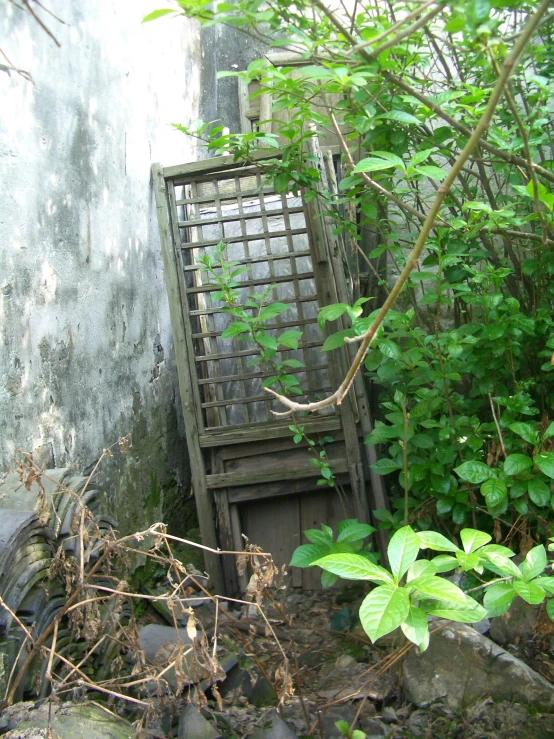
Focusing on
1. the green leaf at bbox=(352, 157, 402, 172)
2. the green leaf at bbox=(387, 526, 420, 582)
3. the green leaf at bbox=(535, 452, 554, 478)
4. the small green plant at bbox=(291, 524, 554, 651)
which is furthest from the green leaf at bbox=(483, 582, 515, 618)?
the green leaf at bbox=(352, 157, 402, 172)

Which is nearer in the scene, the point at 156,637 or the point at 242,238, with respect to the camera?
the point at 156,637

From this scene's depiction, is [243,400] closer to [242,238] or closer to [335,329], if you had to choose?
[335,329]

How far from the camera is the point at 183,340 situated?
348 cm

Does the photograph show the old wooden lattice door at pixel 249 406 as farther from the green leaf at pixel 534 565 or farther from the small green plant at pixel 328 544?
the green leaf at pixel 534 565

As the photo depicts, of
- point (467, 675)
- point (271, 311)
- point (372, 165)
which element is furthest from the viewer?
point (271, 311)

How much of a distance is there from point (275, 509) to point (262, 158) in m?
1.82

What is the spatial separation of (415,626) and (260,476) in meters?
2.20

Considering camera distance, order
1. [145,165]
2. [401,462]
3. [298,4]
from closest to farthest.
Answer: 1. [298,4]
2. [401,462]
3. [145,165]

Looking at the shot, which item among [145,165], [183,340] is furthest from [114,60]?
[183,340]

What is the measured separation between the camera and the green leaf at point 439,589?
1.24m

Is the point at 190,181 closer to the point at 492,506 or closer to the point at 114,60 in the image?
the point at 114,60

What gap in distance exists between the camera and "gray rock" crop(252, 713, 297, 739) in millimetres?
2061

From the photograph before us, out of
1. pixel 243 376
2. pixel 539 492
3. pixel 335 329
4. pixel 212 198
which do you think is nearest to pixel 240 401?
pixel 243 376

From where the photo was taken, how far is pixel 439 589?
125 cm
